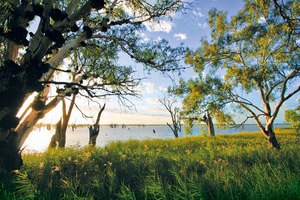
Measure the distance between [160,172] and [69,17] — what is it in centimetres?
447

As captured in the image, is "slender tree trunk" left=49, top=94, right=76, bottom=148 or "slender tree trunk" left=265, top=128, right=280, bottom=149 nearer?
"slender tree trunk" left=265, top=128, right=280, bottom=149

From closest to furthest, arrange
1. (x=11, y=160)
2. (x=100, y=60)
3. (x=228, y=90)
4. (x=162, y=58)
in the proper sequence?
(x=11, y=160) → (x=162, y=58) → (x=100, y=60) → (x=228, y=90)

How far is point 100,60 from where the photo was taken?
41.7 ft

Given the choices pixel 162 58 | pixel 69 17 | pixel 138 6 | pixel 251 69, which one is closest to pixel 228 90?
pixel 251 69

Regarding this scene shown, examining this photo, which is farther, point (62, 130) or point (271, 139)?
point (62, 130)

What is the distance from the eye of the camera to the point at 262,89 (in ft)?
51.3

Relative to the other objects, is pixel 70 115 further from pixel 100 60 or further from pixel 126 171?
pixel 126 171

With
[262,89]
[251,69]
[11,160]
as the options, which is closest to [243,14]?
[251,69]

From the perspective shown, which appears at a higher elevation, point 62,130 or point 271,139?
point 62,130

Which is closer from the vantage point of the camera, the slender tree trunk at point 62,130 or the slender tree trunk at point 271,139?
Answer: the slender tree trunk at point 271,139

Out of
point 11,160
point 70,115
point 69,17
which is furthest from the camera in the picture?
point 70,115

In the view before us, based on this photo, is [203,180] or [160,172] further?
[160,172]

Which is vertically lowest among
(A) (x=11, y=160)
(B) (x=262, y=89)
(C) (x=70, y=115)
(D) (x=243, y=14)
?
(A) (x=11, y=160)

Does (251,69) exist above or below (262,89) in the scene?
above
